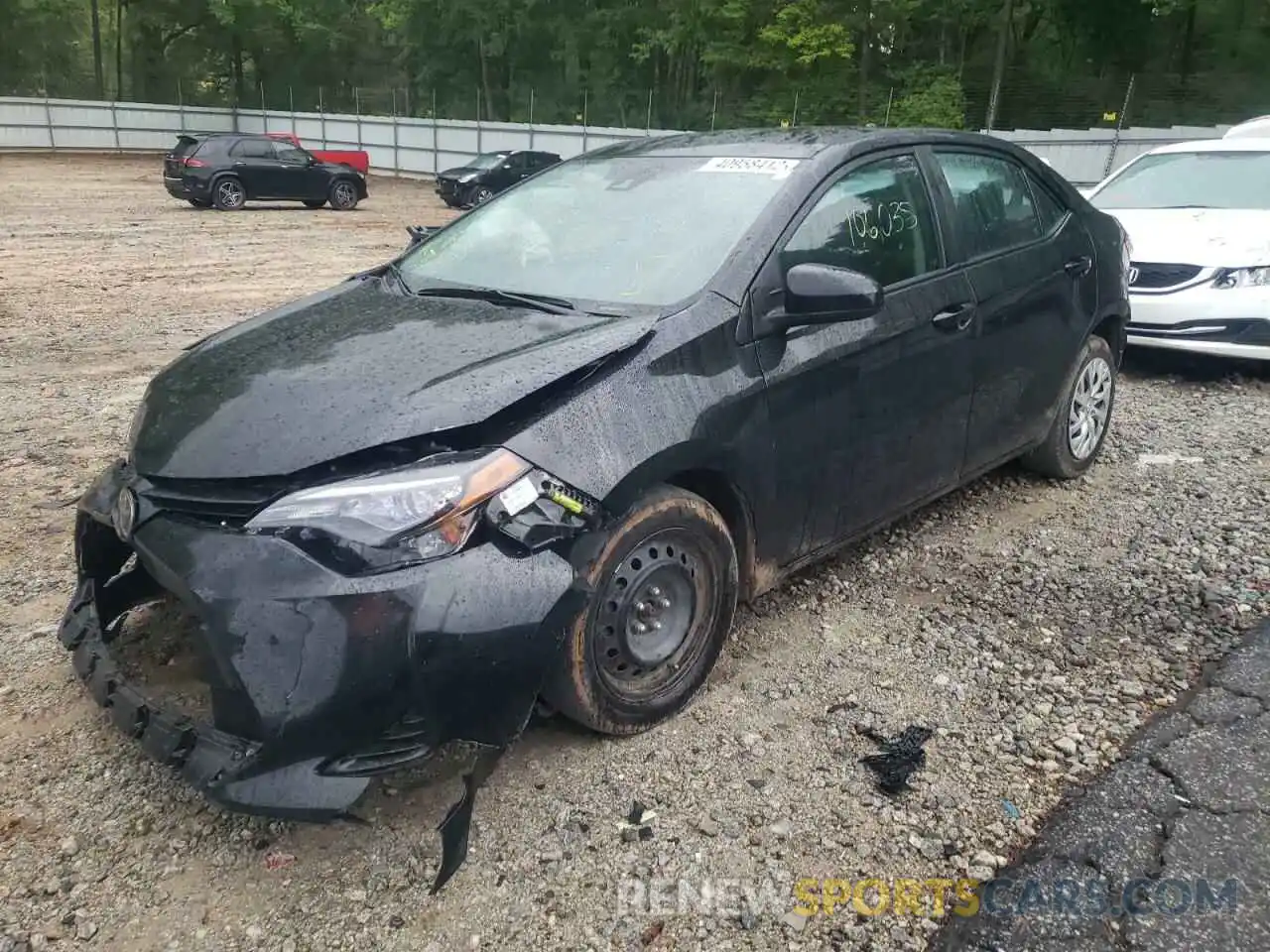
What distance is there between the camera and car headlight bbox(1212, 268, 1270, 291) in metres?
6.42

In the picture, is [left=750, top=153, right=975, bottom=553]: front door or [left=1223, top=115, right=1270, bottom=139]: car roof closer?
[left=750, top=153, right=975, bottom=553]: front door

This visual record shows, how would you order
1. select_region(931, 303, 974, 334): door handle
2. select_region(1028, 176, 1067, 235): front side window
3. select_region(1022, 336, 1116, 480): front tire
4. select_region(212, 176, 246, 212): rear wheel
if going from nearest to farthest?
select_region(931, 303, 974, 334): door handle → select_region(1028, 176, 1067, 235): front side window → select_region(1022, 336, 1116, 480): front tire → select_region(212, 176, 246, 212): rear wheel

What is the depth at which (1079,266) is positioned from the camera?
14.3ft

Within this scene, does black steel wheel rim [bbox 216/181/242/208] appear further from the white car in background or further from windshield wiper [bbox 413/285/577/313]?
windshield wiper [bbox 413/285/577/313]

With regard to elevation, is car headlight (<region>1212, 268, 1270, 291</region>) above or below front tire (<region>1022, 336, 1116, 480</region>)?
above

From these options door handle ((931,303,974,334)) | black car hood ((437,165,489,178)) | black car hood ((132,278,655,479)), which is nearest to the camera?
black car hood ((132,278,655,479))

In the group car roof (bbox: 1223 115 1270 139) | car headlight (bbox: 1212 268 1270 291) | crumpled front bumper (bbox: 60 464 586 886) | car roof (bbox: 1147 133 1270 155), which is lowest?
crumpled front bumper (bbox: 60 464 586 886)

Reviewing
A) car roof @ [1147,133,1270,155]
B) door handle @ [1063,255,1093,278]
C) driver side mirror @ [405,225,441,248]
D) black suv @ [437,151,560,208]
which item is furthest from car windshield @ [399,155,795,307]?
black suv @ [437,151,560,208]

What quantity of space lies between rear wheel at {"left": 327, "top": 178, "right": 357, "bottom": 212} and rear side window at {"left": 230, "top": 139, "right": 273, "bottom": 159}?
153 cm

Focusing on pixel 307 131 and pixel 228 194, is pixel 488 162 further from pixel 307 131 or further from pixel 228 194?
pixel 307 131

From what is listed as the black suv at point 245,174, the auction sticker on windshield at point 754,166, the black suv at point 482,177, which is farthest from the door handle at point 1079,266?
the black suv at point 482,177

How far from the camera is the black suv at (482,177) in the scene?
22.3 metres

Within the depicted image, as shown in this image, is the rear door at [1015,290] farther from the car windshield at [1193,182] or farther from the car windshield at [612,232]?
the car windshield at [1193,182]

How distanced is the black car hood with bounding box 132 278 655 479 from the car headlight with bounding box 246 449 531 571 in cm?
10
